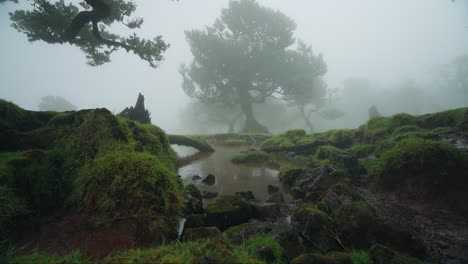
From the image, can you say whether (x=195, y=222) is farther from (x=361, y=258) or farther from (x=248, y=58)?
(x=248, y=58)

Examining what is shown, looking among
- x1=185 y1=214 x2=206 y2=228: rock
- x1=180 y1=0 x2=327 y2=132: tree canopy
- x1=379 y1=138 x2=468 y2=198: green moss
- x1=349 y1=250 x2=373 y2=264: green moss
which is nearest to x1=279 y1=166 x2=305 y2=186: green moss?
x1=379 y1=138 x2=468 y2=198: green moss

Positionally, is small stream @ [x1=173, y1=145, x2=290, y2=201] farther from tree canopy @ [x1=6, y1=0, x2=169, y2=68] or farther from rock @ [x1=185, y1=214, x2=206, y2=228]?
tree canopy @ [x1=6, y1=0, x2=169, y2=68]

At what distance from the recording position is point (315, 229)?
268 centimetres

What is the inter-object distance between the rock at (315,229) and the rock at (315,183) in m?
1.44

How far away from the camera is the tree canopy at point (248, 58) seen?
1149 inches

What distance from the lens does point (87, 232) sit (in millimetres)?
2551

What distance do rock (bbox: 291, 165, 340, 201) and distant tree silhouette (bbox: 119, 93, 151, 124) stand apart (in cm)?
878

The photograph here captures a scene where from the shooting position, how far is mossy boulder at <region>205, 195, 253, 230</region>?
3277 mm

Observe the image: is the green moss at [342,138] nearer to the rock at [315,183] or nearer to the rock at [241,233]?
the rock at [315,183]

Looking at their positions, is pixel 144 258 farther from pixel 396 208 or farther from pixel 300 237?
pixel 396 208

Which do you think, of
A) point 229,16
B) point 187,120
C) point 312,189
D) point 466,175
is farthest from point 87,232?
point 187,120

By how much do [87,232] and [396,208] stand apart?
444 cm

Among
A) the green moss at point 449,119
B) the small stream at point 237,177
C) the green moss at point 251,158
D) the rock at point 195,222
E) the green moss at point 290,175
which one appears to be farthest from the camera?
the green moss at point 251,158

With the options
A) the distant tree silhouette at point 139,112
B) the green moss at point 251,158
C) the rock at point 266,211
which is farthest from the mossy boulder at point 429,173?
the distant tree silhouette at point 139,112
